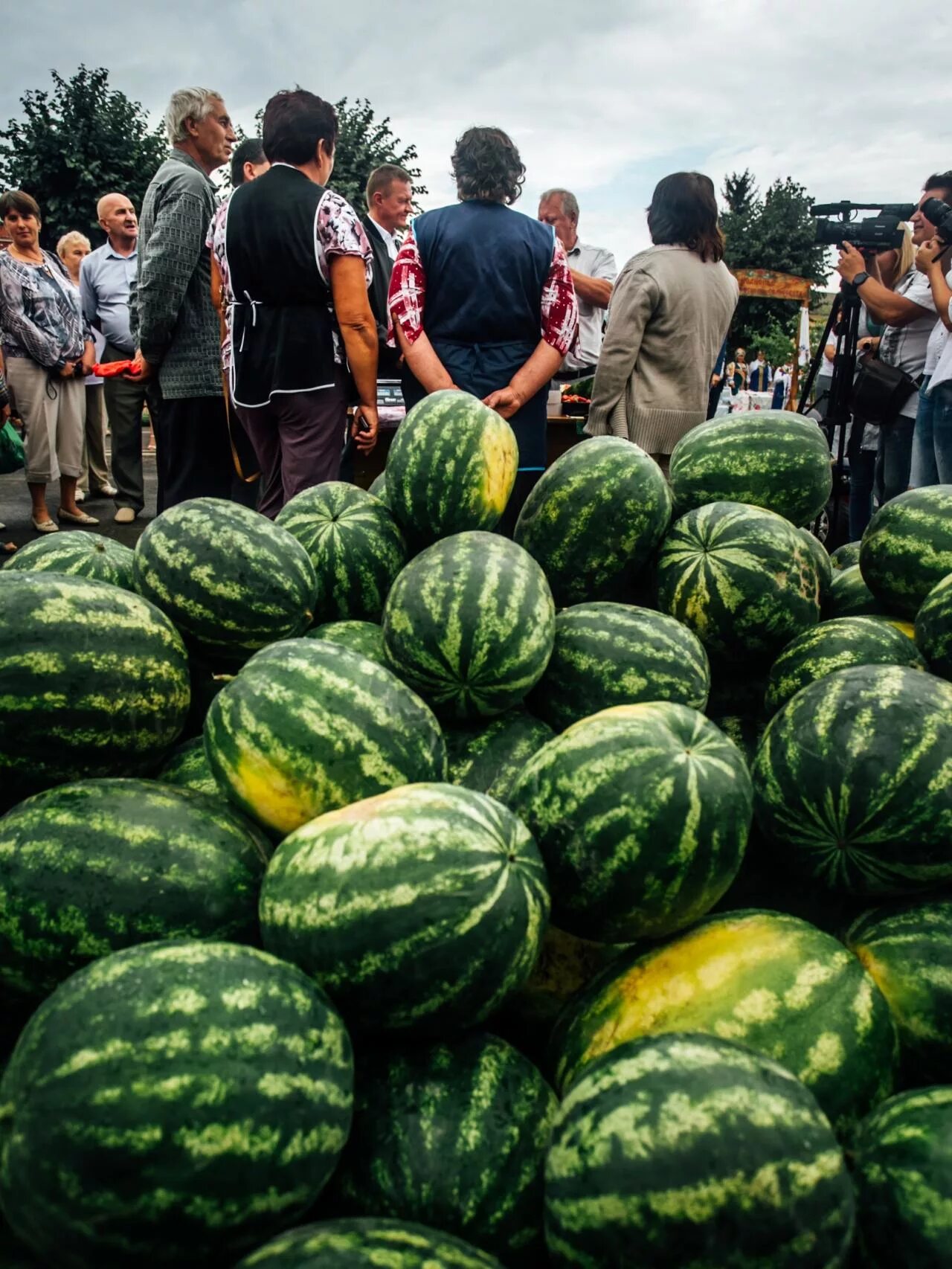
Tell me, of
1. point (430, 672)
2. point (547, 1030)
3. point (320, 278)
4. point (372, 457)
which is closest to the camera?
point (547, 1030)

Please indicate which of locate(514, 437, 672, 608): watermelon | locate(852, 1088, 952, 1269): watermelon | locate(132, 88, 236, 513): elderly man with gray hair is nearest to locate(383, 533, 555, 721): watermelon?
locate(514, 437, 672, 608): watermelon

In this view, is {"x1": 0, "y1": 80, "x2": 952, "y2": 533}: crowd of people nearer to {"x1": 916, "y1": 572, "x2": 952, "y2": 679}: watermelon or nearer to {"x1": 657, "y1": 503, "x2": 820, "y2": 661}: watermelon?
{"x1": 657, "y1": 503, "x2": 820, "y2": 661}: watermelon

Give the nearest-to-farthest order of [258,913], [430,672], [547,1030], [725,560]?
[258,913] → [547,1030] → [430,672] → [725,560]

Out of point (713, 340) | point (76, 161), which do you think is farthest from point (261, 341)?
point (76, 161)

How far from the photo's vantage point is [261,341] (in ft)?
14.3

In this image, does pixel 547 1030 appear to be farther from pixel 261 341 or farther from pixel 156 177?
pixel 156 177

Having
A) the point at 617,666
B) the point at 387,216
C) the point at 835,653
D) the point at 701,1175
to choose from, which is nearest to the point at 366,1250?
the point at 701,1175

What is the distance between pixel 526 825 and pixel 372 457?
4.99 meters

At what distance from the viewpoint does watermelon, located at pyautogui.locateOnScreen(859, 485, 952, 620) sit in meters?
2.07

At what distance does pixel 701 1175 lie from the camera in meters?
0.96

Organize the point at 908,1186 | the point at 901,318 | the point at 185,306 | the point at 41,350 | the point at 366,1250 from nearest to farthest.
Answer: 1. the point at 366,1250
2. the point at 908,1186
3. the point at 185,306
4. the point at 901,318
5. the point at 41,350

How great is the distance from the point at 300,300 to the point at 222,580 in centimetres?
291

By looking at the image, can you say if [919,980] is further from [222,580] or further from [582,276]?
[582,276]

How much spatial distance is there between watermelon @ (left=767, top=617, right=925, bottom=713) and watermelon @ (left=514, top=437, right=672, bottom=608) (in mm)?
437
